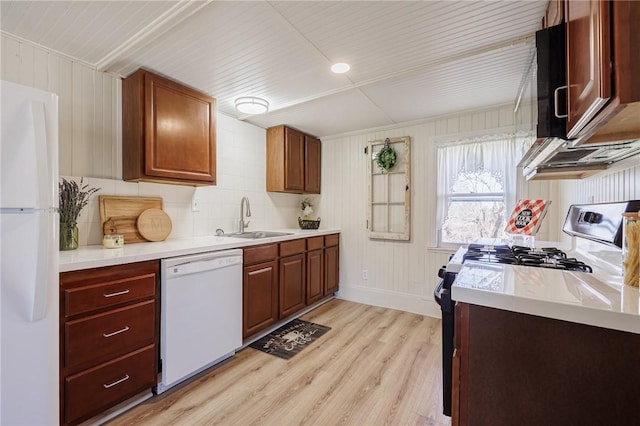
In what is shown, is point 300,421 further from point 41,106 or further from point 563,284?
point 41,106

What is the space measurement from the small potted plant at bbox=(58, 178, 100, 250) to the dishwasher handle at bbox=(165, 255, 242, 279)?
68cm

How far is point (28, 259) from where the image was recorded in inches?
47.0

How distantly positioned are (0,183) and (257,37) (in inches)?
57.9

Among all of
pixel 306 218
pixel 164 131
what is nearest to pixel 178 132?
pixel 164 131

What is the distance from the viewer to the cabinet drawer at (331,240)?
354 cm

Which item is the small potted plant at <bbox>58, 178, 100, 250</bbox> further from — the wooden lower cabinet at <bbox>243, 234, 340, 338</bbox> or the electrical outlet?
the wooden lower cabinet at <bbox>243, 234, 340, 338</bbox>

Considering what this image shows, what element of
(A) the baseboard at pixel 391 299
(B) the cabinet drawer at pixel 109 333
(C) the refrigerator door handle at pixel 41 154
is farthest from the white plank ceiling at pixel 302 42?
(A) the baseboard at pixel 391 299

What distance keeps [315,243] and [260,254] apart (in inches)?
37.1

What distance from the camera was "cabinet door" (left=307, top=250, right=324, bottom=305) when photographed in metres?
3.20

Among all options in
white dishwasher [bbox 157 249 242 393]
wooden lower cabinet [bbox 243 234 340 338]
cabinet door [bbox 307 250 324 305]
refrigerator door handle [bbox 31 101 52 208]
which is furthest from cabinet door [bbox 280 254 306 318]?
refrigerator door handle [bbox 31 101 52 208]

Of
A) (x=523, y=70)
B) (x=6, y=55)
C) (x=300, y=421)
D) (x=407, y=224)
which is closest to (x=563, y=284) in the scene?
(x=300, y=421)

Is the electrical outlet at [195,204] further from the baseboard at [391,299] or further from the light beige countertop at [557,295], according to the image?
the light beige countertop at [557,295]

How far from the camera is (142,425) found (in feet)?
5.06

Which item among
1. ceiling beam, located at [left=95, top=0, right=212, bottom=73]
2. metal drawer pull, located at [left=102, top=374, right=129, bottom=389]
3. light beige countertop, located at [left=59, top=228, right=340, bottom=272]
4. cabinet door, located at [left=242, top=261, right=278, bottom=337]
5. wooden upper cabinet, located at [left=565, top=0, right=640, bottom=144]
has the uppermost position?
ceiling beam, located at [left=95, top=0, right=212, bottom=73]
